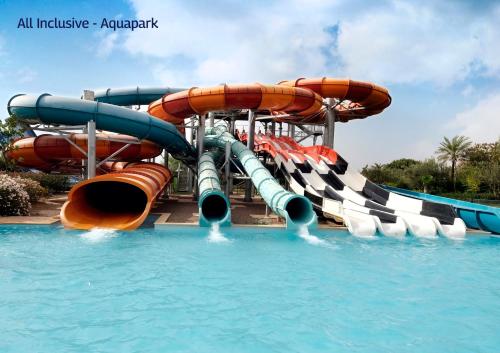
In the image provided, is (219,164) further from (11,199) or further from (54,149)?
(11,199)

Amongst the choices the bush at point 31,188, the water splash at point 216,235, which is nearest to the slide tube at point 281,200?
the water splash at point 216,235

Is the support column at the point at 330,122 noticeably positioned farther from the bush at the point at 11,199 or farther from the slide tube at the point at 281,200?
the bush at the point at 11,199

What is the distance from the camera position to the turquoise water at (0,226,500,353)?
10.1 feet

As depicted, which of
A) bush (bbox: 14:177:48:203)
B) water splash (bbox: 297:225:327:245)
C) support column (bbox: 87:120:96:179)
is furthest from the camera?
bush (bbox: 14:177:48:203)

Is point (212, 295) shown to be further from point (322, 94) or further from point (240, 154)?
point (322, 94)

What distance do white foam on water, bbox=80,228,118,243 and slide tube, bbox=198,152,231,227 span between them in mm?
2024

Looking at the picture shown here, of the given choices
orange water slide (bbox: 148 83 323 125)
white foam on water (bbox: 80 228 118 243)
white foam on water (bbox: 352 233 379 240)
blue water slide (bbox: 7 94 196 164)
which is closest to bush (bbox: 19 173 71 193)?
blue water slide (bbox: 7 94 196 164)

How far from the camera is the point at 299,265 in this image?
547cm

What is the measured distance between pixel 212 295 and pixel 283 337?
3.87 feet

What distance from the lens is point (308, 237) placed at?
780 centimetres

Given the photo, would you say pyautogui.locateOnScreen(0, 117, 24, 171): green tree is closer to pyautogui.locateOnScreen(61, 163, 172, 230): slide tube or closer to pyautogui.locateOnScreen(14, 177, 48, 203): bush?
pyautogui.locateOnScreen(14, 177, 48, 203): bush

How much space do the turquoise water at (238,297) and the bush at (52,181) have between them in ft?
28.1

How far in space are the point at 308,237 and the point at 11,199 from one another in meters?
7.35

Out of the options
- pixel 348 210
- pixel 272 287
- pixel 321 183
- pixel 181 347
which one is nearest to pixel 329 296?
pixel 272 287
